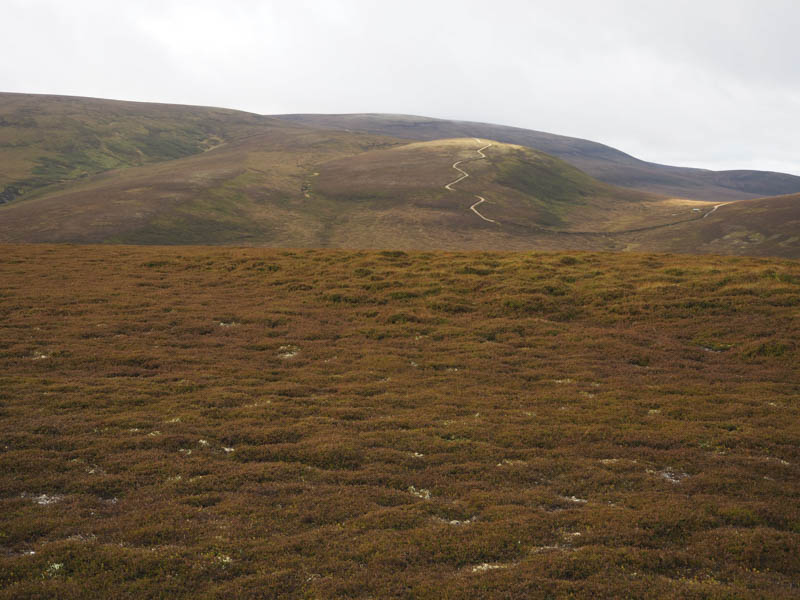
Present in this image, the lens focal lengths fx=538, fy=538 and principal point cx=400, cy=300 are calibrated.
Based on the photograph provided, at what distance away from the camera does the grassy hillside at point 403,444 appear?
425 inches

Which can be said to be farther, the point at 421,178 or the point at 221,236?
the point at 421,178

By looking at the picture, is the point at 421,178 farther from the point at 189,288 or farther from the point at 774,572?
the point at 774,572

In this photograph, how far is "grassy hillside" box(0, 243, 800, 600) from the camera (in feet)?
35.4

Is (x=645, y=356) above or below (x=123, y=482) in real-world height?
above

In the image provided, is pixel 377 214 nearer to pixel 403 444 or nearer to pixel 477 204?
pixel 477 204

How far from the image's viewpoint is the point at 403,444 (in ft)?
56.6

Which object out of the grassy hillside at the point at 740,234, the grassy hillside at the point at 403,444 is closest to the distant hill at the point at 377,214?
the grassy hillside at the point at 740,234

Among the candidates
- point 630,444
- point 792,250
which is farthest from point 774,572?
point 792,250

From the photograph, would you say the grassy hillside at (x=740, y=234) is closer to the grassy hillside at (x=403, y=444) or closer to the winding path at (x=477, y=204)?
the winding path at (x=477, y=204)

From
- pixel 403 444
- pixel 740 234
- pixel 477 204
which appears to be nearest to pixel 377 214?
pixel 477 204

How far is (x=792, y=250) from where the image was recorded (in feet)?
400

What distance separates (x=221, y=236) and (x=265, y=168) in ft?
242

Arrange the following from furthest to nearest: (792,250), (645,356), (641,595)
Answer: (792,250), (645,356), (641,595)

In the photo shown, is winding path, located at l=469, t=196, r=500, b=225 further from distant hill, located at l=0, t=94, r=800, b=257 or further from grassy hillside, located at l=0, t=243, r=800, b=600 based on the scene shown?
grassy hillside, located at l=0, t=243, r=800, b=600
